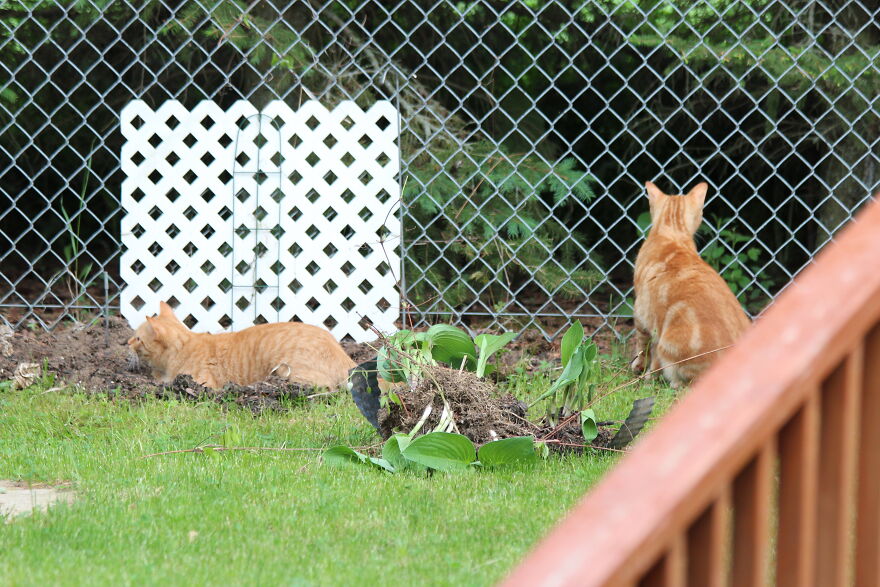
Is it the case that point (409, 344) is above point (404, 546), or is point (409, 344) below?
above

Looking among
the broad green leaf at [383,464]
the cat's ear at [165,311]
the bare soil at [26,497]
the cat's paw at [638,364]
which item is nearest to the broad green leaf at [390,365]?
the broad green leaf at [383,464]

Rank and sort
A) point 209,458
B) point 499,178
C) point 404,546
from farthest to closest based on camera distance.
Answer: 1. point 499,178
2. point 209,458
3. point 404,546

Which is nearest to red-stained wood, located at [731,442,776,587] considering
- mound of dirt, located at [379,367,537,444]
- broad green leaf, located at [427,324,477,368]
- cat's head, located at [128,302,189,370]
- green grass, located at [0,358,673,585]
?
green grass, located at [0,358,673,585]

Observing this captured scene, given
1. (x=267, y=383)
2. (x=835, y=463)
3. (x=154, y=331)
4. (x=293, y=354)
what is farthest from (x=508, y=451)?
(x=154, y=331)

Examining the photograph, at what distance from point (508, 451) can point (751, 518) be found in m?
2.06

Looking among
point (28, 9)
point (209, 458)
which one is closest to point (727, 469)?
point (209, 458)

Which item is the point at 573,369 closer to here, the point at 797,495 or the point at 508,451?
the point at 508,451

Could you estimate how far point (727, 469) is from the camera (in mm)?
893

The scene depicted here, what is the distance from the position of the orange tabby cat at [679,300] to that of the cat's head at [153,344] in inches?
94.7

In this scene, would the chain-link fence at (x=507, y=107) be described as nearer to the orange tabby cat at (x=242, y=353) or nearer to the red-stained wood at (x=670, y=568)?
the orange tabby cat at (x=242, y=353)

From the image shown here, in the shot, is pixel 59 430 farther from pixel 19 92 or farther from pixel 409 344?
pixel 19 92

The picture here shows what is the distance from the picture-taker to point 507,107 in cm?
627

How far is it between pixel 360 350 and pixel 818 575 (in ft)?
13.7

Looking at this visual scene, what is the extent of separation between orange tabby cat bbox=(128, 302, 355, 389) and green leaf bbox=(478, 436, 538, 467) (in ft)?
4.87
